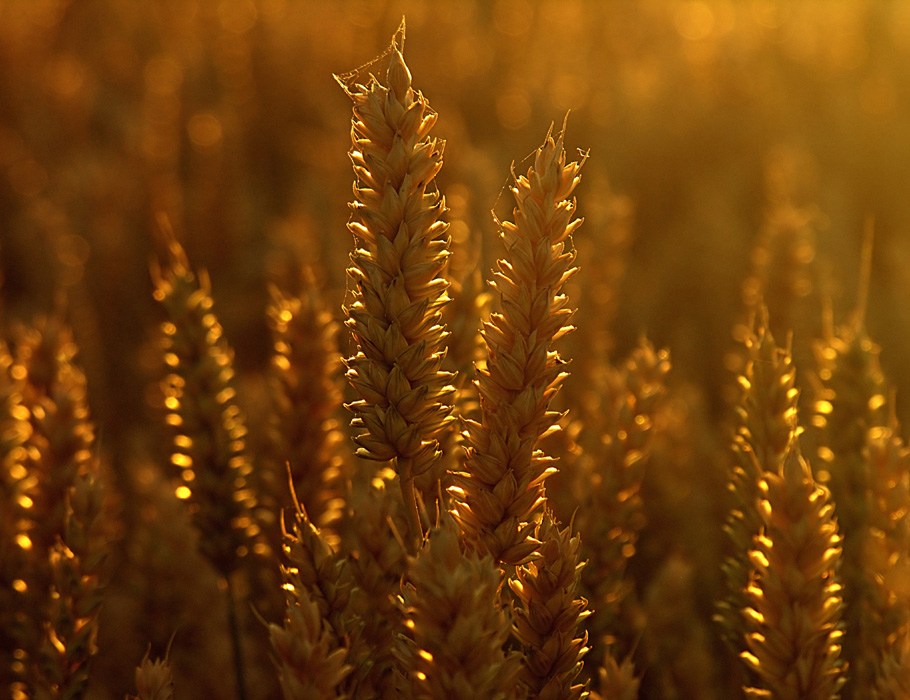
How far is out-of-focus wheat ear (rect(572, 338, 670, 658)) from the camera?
867mm

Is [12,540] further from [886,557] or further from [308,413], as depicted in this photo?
[886,557]

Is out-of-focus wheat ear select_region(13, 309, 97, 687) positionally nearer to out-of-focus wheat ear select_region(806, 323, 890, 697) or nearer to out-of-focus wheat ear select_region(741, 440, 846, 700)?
out-of-focus wheat ear select_region(741, 440, 846, 700)

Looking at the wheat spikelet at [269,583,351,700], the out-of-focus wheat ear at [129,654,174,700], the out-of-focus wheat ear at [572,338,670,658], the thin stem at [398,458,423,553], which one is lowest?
the out-of-focus wheat ear at [129,654,174,700]

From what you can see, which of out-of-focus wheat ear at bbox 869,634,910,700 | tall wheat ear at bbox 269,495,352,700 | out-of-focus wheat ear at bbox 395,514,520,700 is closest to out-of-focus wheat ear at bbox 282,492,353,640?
tall wheat ear at bbox 269,495,352,700

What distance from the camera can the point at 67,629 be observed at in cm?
76

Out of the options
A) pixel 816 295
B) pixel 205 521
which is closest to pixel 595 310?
pixel 816 295

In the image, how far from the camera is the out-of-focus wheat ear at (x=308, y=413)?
2.99 ft

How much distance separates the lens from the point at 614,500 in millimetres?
880

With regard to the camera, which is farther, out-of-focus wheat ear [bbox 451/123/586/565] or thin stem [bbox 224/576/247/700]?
thin stem [bbox 224/576/247/700]

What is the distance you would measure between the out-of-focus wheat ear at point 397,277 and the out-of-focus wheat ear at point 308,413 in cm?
31

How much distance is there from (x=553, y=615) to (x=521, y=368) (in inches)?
7.3

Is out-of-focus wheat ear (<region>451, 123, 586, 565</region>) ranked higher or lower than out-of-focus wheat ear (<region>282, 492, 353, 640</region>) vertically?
higher

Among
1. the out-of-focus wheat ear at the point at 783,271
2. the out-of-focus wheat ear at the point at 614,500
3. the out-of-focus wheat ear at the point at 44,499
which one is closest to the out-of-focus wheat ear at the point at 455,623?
the out-of-focus wheat ear at the point at 614,500

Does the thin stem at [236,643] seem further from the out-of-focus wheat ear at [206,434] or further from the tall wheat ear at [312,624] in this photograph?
the tall wheat ear at [312,624]
